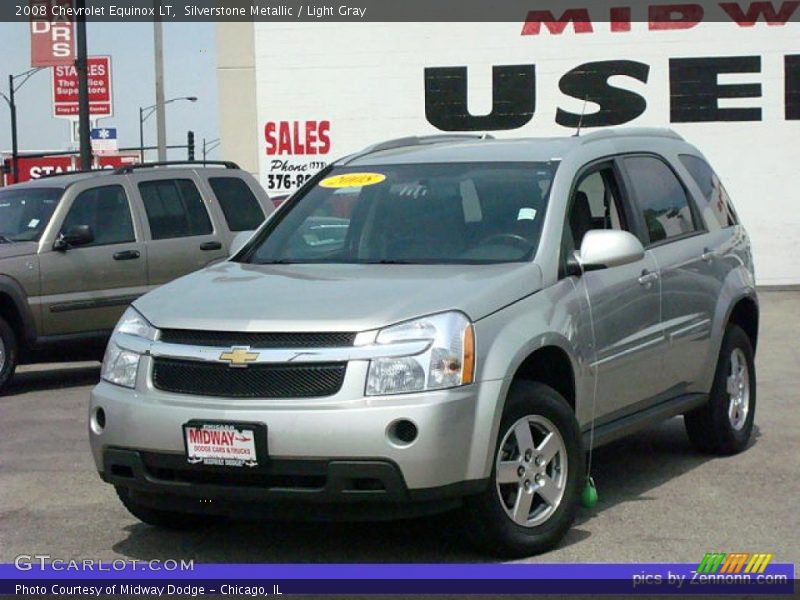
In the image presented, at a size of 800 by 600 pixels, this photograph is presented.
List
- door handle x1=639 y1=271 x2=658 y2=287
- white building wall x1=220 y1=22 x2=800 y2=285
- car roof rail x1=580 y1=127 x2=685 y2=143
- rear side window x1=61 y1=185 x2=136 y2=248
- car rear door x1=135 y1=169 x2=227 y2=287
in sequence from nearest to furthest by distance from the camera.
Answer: door handle x1=639 y1=271 x2=658 y2=287 → car roof rail x1=580 y1=127 x2=685 y2=143 → rear side window x1=61 y1=185 x2=136 y2=248 → car rear door x1=135 y1=169 x2=227 y2=287 → white building wall x1=220 y1=22 x2=800 y2=285

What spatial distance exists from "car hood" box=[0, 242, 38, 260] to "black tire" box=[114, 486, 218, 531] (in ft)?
19.2

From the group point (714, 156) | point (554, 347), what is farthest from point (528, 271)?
point (714, 156)

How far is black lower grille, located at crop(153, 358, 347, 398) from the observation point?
5.50m

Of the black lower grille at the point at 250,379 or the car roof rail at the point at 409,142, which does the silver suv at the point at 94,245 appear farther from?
the black lower grille at the point at 250,379

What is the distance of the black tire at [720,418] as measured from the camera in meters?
8.02

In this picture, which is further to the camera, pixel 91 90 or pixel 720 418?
pixel 91 90

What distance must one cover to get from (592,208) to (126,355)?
2.52 metres

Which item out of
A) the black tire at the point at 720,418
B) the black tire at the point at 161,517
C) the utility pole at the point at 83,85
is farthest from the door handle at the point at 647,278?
the utility pole at the point at 83,85

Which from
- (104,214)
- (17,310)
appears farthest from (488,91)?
(17,310)

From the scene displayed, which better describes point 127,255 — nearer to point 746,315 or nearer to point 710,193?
point 710,193

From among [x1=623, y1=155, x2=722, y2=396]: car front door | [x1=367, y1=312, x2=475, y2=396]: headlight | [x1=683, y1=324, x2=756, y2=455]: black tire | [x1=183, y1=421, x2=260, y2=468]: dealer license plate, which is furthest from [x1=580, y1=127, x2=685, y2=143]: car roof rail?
[x1=183, y1=421, x2=260, y2=468]: dealer license plate

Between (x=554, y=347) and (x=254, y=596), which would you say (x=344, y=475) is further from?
(x=554, y=347)

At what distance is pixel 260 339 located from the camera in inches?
221

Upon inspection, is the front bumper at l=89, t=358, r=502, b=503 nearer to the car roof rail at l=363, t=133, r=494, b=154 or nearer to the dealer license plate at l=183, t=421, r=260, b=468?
the dealer license plate at l=183, t=421, r=260, b=468
